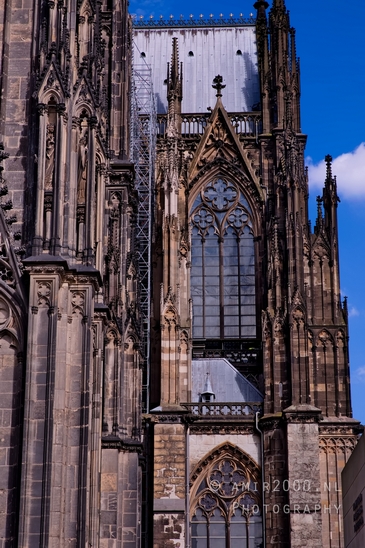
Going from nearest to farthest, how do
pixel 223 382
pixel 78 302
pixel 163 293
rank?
pixel 78 302 → pixel 163 293 → pixel 223 382

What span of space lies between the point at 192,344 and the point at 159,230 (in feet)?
15.4

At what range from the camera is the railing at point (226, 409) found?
43375 mm

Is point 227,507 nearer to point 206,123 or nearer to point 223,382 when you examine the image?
point 223,382

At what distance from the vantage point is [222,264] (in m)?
48.8

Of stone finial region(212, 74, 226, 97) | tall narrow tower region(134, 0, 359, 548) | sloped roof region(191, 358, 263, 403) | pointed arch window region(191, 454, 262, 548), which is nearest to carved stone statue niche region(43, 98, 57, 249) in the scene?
tall narrow tower region(134, 0, 359, 548)

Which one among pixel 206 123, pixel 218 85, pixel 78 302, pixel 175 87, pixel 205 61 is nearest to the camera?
pixel 78 302

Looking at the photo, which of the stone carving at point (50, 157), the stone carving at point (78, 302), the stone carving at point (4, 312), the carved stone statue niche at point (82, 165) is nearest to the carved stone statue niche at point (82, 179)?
the carved stone statue niche at point (82, 165)

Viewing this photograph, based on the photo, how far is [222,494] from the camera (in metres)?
42.9

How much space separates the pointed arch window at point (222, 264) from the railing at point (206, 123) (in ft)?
8.84

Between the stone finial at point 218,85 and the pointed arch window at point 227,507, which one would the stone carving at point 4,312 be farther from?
the stone finial at point 218,85

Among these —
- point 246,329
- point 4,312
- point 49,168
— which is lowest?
point 4,312

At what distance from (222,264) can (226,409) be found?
736 cm

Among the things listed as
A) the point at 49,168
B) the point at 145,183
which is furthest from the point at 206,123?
the point at 49,168

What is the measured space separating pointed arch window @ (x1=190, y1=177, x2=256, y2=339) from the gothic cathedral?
0.27ft
